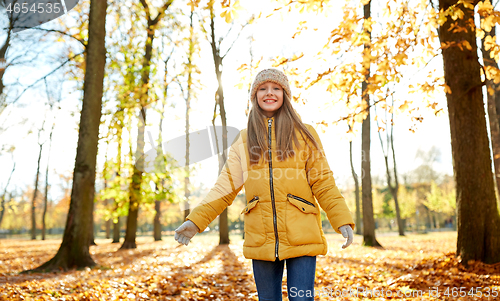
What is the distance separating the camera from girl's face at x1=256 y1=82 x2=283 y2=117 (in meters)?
2.48

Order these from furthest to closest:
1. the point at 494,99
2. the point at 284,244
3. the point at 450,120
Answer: the point at 494,99
the point at 450,120
the point at 284,244

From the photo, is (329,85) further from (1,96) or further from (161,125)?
(161,125)

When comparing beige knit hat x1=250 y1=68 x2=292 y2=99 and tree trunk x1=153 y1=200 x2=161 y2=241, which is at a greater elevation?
beige knit hat x1=250 y1=68 x2=292 y2=99

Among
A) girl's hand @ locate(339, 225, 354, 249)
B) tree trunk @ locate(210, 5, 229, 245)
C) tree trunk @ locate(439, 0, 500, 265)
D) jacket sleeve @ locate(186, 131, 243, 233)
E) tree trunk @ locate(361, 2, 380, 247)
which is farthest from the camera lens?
tree trunk @ locate(210, 5, 229, 245)

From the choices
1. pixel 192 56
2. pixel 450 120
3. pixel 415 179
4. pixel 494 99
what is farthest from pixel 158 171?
pixel 415 179

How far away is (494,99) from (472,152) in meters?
6.51

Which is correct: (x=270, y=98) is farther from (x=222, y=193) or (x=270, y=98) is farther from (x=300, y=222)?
(x=300, y=222)

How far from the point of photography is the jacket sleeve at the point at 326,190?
215 cm

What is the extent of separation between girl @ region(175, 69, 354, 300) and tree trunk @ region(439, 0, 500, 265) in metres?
4.34

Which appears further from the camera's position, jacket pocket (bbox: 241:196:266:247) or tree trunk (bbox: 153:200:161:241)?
tree trunk (bbox: 153:200:161:241)

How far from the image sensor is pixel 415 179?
4238cm

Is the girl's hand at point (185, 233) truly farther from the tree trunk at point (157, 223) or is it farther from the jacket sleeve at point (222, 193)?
the tree trunk at point (157, 223)

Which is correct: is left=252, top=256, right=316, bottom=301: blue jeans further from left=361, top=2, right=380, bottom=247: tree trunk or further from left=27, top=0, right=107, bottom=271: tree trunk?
left=361, top=2, right=380, bottom=247: tree trunk

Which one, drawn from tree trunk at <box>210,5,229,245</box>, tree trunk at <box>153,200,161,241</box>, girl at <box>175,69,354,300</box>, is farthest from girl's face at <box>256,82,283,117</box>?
tree trunk at <box>153,200,161,241</box>
